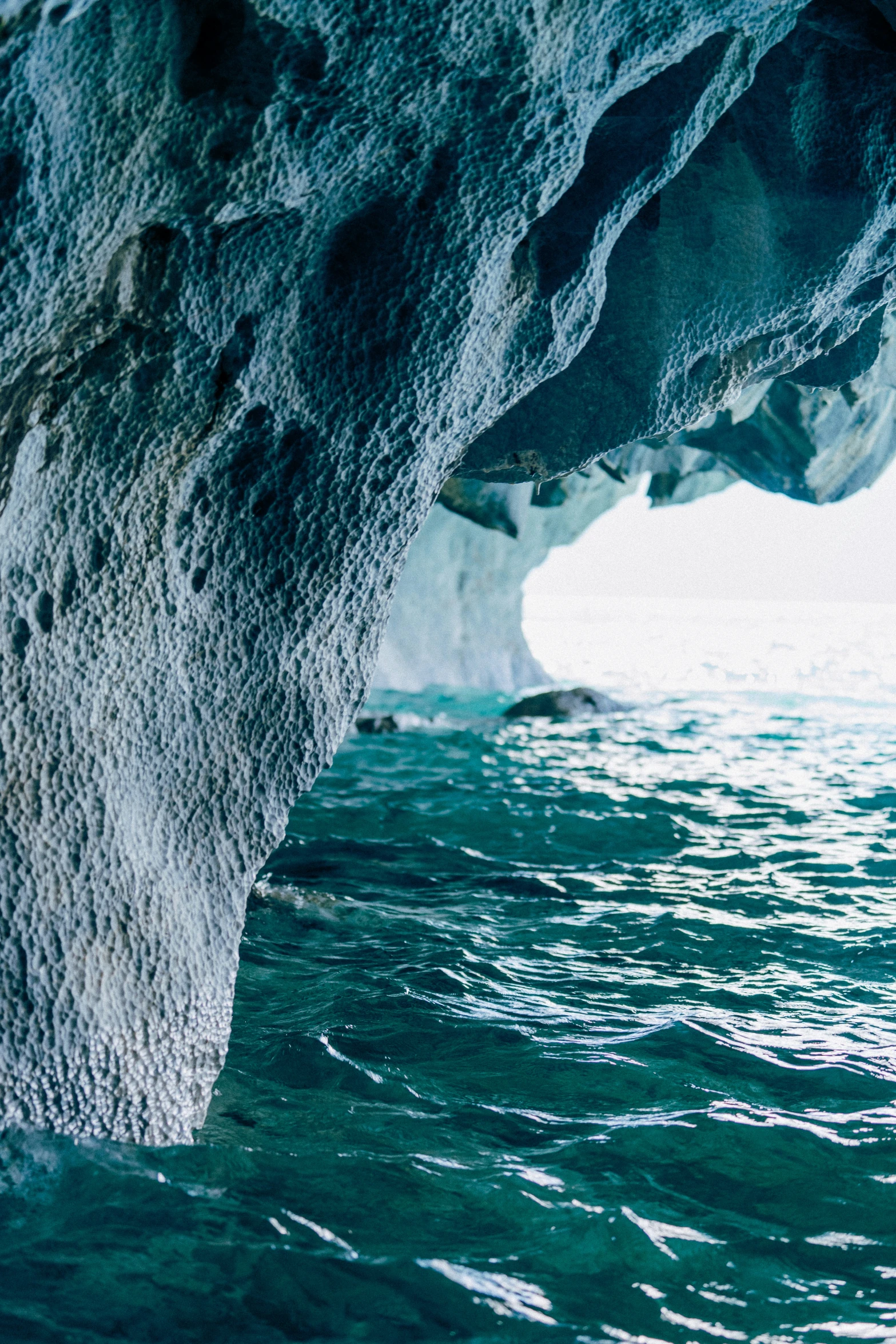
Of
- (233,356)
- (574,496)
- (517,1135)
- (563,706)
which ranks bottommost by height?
(517,1135)

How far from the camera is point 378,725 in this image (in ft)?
44.7

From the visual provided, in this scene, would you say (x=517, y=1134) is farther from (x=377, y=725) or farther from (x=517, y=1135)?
(x=377, y=725)

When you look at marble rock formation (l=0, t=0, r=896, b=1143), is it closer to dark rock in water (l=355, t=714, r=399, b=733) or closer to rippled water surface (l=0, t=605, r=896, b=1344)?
rippled water surface (l=0, t=605, r=896, b=1344)

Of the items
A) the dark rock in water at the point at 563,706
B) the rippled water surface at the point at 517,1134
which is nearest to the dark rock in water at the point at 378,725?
the dark rock in water at the point at 563,706

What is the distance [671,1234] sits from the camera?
106 inches

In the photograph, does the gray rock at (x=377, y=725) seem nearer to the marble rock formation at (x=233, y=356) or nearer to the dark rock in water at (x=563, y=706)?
the dark rock in water at (x=563, y=706)

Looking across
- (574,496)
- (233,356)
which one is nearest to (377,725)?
(574,496)

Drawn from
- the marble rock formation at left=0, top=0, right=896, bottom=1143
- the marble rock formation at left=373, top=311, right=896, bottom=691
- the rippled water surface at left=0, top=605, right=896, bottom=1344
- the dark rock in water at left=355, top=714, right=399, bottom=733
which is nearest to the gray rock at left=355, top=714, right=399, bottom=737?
the dark rock in water at left=355, top=714, right=399, bottom=733

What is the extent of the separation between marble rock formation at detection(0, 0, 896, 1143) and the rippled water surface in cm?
43

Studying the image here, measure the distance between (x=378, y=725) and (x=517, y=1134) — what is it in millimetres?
10486

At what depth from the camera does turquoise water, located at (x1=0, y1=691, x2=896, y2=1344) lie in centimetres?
239

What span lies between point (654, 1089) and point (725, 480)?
16149mm

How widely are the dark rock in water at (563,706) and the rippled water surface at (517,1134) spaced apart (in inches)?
324

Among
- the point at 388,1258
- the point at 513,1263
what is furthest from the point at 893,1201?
the point at 388,1258
